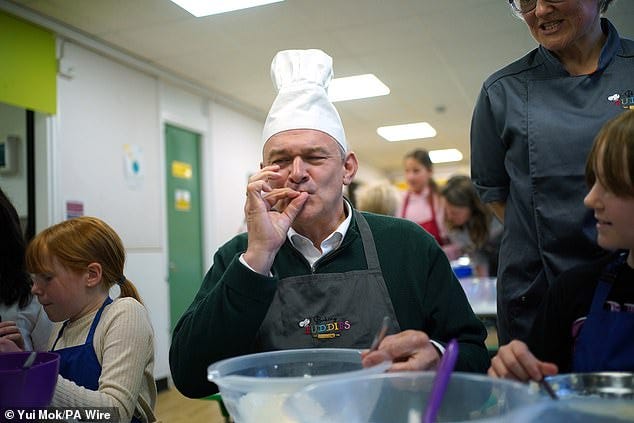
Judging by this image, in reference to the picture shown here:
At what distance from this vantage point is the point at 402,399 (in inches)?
28.9

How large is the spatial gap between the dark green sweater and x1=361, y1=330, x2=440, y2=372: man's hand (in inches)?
4.2

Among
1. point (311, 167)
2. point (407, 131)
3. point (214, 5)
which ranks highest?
point (214, 5)

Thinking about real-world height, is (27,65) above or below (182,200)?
above

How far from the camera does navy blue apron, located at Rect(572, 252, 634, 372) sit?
91 centimetres

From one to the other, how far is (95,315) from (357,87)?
14.7 ft

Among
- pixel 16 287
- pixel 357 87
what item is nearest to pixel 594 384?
pixel 16 287

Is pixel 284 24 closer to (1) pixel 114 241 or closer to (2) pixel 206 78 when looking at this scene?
(2) pixel 206 78

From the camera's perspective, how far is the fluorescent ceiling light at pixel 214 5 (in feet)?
12.1

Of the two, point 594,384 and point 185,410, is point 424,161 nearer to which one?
point 185,410

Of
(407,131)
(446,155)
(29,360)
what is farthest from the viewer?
(446,155)

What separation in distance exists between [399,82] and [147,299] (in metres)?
3.01

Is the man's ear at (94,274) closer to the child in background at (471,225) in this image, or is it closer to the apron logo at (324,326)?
the apron logo at (324,326)

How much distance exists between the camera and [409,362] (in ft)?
2.92

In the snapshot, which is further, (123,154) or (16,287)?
(123,154)
